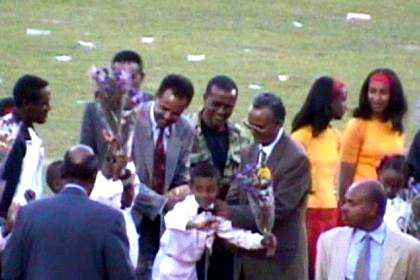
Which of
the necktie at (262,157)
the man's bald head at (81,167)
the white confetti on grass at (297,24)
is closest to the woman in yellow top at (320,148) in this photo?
the necktie at (262,157)

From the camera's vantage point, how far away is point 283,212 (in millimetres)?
11375

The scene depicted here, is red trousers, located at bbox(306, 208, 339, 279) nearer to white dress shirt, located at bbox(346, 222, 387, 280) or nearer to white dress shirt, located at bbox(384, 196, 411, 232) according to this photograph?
white dress shirt, located at bbox(384, 196, 411, 232)

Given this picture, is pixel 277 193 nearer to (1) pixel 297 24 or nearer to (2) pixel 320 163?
(2) pixel 320 163

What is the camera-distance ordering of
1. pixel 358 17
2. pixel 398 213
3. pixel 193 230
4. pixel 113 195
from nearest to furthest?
pixel 113 195, pixel 193 230, pixel 398 213, pixel 358 17

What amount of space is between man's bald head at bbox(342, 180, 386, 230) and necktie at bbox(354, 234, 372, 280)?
3.0 inches

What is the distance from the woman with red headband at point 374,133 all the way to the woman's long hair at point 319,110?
20 centimetres

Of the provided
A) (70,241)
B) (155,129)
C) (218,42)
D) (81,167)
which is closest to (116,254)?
(70,241)

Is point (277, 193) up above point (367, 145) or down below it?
below

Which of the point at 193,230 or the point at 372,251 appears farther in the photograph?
the point at 193,230

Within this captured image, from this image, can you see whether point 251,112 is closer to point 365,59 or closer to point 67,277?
point 67,277

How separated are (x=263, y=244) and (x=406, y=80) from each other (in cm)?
1117

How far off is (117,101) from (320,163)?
2192 millimetres

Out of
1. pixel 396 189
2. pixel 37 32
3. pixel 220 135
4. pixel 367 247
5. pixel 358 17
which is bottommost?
pixel 367 247

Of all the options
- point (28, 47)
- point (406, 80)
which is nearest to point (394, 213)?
point (406, 80)
